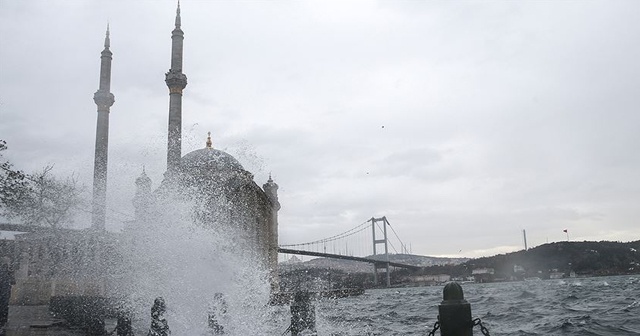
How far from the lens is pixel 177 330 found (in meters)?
9.71

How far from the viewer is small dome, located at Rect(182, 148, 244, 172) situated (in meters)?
30.8

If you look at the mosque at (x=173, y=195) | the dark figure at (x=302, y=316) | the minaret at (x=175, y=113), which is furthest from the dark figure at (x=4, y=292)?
the minaret at (x=175, y=113)

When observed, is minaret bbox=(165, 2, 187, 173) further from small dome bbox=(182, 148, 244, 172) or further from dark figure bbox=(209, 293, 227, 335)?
dark figure bbox=(209, 293, 227, 335)

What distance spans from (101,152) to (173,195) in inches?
319

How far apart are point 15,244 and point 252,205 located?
45.6ft

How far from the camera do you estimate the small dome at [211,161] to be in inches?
1212

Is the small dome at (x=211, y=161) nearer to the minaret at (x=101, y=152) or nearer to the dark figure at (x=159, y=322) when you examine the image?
the minaret at (x=101, y=152)

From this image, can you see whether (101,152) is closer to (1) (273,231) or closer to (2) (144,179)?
(2) (144,179)

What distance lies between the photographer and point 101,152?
2956 cm

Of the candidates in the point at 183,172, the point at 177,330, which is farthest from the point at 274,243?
the point at 177,330

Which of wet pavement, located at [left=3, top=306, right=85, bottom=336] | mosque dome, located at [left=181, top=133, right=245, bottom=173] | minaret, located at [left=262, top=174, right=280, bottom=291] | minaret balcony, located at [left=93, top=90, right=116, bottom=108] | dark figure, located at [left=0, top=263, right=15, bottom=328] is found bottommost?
wet pavement, located at [left=3, top=306, right=85, bottom=336]

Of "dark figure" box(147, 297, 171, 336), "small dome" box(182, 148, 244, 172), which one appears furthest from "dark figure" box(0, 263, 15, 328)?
"small dome" box(182, 148, 244, 172)

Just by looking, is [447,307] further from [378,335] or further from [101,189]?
Result: [101,189]

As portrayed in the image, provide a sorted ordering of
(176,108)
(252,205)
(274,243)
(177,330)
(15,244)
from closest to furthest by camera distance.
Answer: (177,330) < (15,244) < (176,108) < (252,205) < (274,243)
